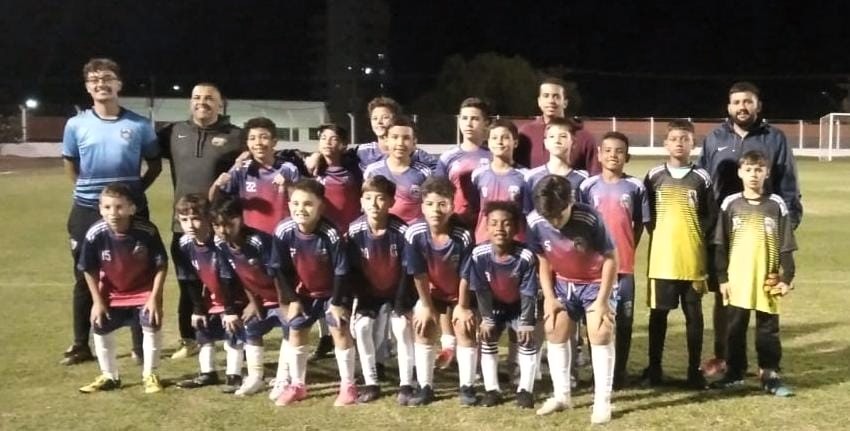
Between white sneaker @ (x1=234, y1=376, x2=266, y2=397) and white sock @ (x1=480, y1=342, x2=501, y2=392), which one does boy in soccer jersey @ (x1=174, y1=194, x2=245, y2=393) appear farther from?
white sock @ (x1=480, y1=342, x2=501, y2=392)

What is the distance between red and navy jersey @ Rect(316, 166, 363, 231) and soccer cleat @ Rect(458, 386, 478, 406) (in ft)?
4.54

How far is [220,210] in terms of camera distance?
5.15m

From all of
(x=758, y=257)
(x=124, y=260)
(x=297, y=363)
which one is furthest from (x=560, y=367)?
(x=124, y=260)

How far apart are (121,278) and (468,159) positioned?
2220 millimetres

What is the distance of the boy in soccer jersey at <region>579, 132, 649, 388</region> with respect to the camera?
5168mm

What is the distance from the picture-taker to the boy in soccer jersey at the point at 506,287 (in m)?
4.84

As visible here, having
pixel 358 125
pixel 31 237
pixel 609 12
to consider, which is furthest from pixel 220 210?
pixel 609 12

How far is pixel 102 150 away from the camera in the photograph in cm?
586

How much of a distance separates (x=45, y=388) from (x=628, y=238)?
11.5 ft

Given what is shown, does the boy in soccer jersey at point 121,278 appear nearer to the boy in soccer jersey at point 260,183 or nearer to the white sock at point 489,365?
the boy in soccer jersey at point 260,183

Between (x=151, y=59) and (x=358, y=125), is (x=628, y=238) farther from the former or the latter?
(x=151, y=59)

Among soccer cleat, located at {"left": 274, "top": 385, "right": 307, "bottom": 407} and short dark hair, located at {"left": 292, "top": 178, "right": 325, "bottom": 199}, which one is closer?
short dark hair, located at {"left": 292, "top": 178, "right": 325, "bottom": 199}

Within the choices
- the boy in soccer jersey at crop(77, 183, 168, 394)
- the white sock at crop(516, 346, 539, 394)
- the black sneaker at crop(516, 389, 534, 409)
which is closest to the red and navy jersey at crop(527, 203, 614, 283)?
the white sock at crop(516, 346, 539, 394)

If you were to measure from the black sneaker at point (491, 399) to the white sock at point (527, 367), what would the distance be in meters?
0.13
